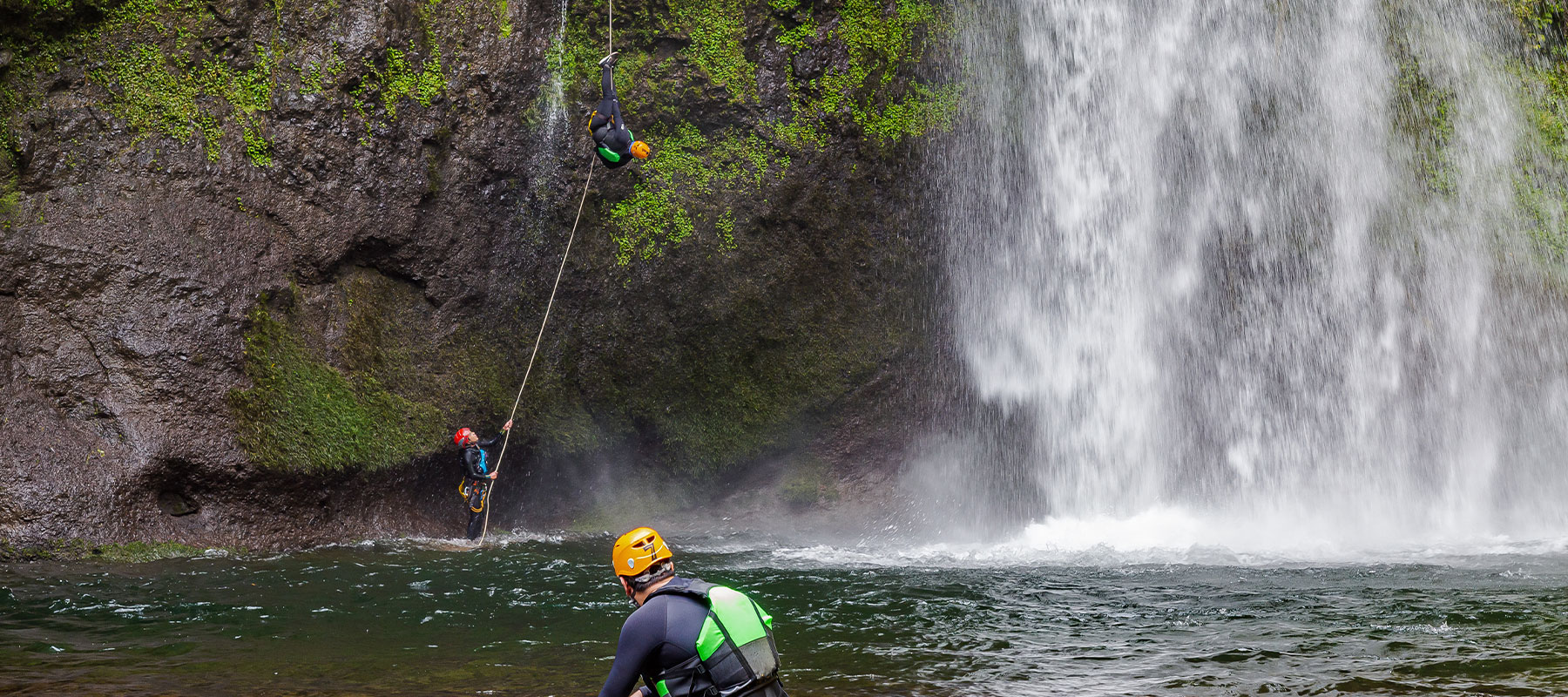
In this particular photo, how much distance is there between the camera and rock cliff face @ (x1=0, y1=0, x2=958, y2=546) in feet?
37.4

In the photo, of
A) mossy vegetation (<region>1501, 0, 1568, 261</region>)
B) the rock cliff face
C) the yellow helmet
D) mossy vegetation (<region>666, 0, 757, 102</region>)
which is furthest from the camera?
mossy vegetation (<region>666, 0, 757, 102</region>)

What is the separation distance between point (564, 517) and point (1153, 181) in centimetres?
880

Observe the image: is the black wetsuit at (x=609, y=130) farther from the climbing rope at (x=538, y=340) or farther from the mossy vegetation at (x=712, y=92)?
the mossy vegetation at (x=712, y=92)

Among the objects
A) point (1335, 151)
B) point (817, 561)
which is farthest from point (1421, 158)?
point (817, 561)

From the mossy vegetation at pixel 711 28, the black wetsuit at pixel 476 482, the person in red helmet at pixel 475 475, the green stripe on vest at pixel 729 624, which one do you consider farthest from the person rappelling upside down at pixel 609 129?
the green stripe on vest at pixel 729 624

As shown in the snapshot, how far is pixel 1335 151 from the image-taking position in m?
14.2

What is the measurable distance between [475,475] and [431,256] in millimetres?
2681

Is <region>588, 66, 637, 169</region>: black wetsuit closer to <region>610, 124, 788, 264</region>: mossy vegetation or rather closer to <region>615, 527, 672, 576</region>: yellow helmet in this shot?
<region>610, 124, 788, 264</region>: mossy vegetation

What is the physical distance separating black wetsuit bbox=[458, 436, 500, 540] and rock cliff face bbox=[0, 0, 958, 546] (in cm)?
57

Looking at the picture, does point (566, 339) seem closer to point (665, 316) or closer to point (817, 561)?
point (665, 316)

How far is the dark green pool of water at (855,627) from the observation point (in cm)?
604

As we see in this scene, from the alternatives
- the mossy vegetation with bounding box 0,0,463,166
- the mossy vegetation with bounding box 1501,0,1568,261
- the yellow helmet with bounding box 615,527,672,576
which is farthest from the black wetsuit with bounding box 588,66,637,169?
the mossy vegetation with bounding box 1501,0,1568,261

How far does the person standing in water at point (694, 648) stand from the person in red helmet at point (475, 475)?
9037 millimetres

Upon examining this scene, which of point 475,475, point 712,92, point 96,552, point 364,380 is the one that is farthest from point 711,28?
point 96,552
